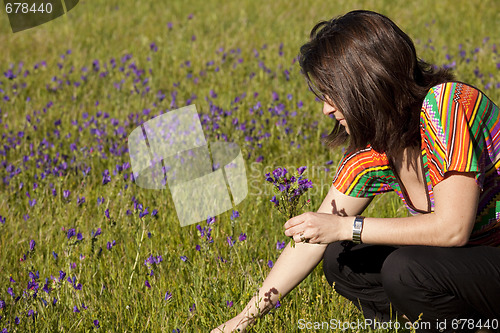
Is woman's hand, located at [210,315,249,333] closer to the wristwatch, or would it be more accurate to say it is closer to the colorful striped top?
the wristwatch

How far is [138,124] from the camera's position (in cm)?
466

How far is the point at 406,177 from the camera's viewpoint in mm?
2480

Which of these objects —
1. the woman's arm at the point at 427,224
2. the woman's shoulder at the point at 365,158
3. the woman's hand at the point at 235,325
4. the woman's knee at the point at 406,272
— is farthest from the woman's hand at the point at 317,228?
the woman's hand at the point at 235,325

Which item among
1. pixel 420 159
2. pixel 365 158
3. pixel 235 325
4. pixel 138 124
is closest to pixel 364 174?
pixel 365 158

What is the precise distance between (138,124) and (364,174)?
2.49 m

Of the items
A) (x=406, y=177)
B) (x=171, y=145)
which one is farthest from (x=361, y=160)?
(x=171, y=145)

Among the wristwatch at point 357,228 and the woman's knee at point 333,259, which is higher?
the wristwatch at point 357,228

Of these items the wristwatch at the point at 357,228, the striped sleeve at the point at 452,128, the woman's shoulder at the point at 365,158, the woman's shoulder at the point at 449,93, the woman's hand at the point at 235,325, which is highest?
the woman's shoulder at the point at 449,93

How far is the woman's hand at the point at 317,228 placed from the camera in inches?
86.7

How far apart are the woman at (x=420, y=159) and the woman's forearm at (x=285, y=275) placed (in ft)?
0.27

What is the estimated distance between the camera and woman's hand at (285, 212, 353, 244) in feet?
7.22

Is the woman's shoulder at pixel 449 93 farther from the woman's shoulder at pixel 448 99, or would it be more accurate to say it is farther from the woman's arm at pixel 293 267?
the woman's arm at pixel 293 267

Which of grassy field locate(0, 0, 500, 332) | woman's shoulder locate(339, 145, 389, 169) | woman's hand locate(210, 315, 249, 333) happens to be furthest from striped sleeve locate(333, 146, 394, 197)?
woman's hand locate(210, 315, 249, 333)

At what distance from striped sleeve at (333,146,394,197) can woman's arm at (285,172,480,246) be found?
0.97 feet
